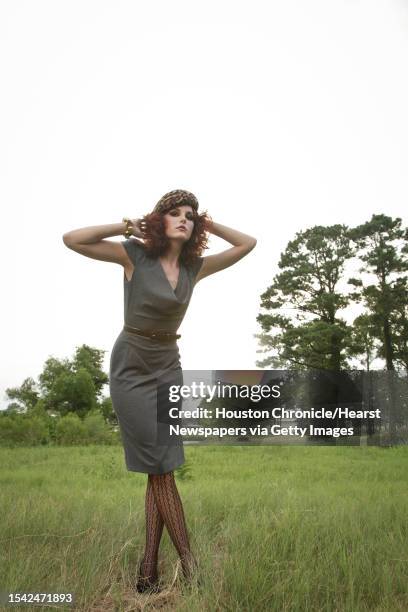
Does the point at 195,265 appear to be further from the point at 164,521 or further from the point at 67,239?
the point at 164,521

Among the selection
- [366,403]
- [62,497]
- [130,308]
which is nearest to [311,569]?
[130,308]

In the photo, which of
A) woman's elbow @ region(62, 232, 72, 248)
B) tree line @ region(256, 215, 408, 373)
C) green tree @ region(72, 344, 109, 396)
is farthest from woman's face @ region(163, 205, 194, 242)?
green tree @ region(72, 344, 109, 396)

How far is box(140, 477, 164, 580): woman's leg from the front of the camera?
9.07 ft

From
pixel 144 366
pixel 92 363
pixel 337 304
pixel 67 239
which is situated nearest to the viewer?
pixel 67 239

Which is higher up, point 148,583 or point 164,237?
point 164,237

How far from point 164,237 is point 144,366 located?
739 millimetres

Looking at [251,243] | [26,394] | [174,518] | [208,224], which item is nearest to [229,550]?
[174,518]

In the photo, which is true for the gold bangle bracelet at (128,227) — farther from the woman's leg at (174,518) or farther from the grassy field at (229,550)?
the grassy field at (229,550)

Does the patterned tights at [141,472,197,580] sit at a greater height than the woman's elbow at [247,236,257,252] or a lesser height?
lesser

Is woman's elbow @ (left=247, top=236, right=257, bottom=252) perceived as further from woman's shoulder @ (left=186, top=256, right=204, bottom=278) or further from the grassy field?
the grassy field

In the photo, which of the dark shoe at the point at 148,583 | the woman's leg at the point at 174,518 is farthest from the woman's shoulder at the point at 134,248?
the dark shoe at the point at 148,583

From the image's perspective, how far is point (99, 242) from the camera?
268cm

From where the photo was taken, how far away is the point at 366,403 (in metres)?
11.9

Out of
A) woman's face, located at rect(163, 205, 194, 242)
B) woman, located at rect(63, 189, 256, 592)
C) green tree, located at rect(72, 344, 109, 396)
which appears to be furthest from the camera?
green tree, located at rect(72, 344, 109, 396)
